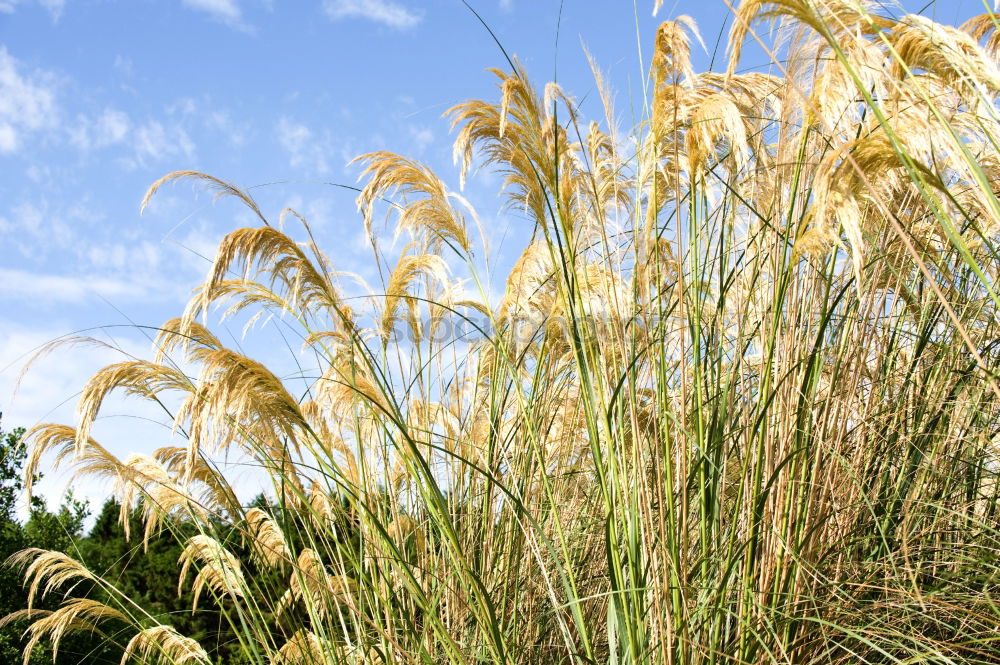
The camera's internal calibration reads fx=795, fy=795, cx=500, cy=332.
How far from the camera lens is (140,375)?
2.71 meters

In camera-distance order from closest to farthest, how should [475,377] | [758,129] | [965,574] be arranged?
1. [965,574]
2. [758,129]
3. [475,377]

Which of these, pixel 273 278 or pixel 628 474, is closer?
pixel 628 474

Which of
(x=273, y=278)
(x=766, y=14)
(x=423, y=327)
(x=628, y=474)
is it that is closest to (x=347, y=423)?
(x=423, y=327)

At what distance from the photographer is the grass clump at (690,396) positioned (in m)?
2.05

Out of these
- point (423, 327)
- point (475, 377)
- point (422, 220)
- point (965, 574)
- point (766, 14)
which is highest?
point (766, 14)

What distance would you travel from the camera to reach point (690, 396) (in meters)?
2.47

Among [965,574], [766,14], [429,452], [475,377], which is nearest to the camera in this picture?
[766,14]

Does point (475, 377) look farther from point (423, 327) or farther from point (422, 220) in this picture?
point (422, 220)

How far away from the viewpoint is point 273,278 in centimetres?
276

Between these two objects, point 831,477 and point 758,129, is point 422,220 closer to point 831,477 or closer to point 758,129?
point 758,129

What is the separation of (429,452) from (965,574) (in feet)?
5.97

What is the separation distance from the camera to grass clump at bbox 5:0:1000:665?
6.72 feet

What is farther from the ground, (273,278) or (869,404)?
(273,278)

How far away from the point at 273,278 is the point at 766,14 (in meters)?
1.77
